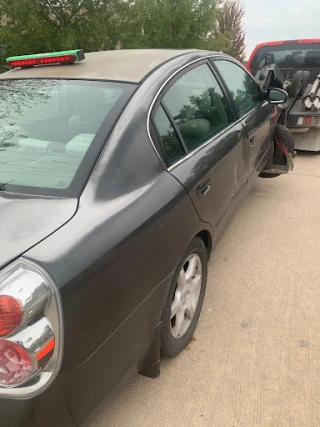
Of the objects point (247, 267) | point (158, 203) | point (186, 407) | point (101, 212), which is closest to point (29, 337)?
point (101, 212)

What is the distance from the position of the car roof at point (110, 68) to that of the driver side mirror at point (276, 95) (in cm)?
153

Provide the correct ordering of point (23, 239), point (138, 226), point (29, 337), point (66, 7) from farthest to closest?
point (66, 7)
point (138, 226)
point (23, 239)
point (29, 337)

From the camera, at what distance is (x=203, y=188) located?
222 cm

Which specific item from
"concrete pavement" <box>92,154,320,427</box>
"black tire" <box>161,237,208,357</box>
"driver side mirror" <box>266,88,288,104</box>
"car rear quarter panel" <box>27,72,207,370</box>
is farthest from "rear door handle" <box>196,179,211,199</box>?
"driver side mirror" <box>266,88,288,104</box>

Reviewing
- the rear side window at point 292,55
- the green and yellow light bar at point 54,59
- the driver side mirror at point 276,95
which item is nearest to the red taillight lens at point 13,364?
the green and yellow light bar at point 54,59

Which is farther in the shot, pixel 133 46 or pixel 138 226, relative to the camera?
pixel 133 46

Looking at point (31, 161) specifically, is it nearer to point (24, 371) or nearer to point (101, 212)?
point (101, 212)

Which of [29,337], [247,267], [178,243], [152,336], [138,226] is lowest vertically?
[247,267]

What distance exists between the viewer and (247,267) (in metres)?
3.16

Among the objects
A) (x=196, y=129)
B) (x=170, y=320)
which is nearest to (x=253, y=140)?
(x=196, y=129)

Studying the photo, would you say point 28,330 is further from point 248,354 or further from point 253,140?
point 253,140

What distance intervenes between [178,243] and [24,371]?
94cm

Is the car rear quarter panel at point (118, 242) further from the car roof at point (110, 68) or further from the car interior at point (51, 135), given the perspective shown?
the car roof at point (110, 68)

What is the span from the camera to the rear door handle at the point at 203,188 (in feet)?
7.06
